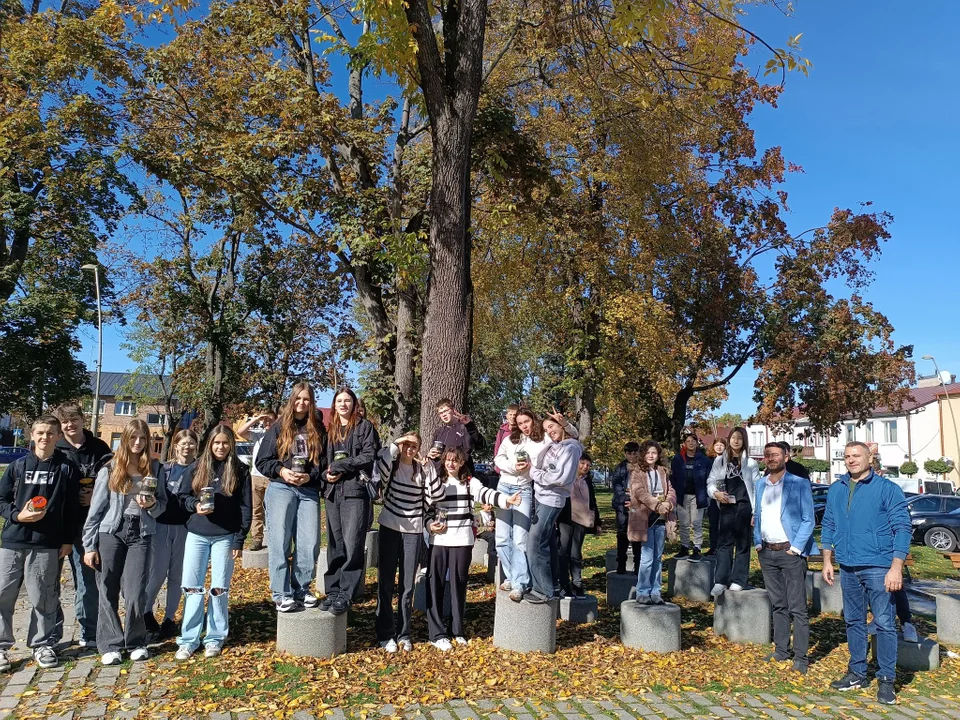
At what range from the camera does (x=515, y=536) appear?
690 centimetres

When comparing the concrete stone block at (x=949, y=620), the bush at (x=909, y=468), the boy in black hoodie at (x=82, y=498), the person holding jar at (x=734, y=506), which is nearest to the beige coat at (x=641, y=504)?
the person holding jar at (x=734, y=506)

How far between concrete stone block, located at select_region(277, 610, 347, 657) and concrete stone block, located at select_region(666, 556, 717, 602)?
15.5ft

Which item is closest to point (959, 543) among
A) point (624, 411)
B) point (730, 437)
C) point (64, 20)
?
point (624, 411)

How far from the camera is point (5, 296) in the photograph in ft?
67.2

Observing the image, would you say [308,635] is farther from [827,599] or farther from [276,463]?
[827,599]

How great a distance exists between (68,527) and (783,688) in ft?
19.4

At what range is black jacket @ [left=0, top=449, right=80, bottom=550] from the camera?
5.68 m

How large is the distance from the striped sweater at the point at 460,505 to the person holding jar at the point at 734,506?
347 cm

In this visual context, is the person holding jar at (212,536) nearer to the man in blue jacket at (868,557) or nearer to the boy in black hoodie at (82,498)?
the boy in black hoodie at (82,498)

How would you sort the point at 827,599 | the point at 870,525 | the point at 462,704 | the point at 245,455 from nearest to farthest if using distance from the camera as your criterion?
the point at 462,704, the point at 870,525, the point at 827,599, the point at 245,455

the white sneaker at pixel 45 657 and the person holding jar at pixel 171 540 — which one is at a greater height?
the person holding jar at pixel 171 540

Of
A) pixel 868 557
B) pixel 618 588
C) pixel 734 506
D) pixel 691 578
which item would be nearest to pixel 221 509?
pixel 618 588

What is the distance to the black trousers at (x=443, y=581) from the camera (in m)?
6.55

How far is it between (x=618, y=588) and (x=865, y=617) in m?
2.82
